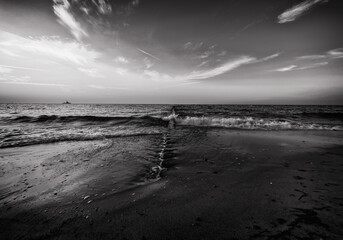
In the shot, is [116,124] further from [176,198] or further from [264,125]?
[176,198]

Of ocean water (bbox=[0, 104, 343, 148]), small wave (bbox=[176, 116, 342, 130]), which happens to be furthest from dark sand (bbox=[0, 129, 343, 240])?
small wave (bbox=[176, 116, 342, 130])

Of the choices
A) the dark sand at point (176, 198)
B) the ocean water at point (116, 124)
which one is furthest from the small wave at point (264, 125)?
the dark sand at point (176, 198)

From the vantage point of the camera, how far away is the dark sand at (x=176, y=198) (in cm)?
233

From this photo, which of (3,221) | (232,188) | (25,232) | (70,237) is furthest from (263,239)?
(3,221)

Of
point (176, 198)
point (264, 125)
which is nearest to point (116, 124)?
point (264, 125)

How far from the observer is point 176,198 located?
3184mm

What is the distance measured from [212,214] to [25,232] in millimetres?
2848

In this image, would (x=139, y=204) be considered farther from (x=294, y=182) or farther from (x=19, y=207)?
(x=294, y=182)

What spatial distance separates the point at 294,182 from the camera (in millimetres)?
3719

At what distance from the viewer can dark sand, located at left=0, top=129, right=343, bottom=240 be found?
233 centimetres

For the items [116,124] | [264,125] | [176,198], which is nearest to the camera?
[176,198]

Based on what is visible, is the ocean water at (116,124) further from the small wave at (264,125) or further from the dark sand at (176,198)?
the dark sand at (176,198)

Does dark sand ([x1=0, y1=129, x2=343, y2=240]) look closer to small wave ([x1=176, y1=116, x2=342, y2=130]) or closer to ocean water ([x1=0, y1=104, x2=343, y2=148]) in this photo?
ocean water ([x1=0, y1=104, x2=343, y2=148])

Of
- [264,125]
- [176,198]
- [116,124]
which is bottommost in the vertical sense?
[116,124]
